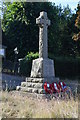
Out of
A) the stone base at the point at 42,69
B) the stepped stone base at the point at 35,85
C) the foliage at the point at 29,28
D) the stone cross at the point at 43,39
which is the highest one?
the foliage at the point at 29,28

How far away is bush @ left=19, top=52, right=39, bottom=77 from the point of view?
16.3 metres

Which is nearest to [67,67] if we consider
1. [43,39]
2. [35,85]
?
[43,39]

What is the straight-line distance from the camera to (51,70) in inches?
340

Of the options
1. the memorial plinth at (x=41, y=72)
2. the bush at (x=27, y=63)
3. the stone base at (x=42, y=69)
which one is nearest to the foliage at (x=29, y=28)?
the bush at (x=27, y=63)

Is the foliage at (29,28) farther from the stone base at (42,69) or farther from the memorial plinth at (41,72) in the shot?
the stone base at (42,69)

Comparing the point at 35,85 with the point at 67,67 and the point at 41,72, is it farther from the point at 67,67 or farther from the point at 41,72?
the point at 67,67

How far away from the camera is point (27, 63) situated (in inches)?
650

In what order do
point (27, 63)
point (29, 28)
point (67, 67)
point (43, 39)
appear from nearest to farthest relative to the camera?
point (43, 39) → point (27, 63) → point (67, 67) → point (29, 28)

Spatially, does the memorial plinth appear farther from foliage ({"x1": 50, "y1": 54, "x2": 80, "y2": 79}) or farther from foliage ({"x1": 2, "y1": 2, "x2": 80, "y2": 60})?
foliage ({"x1": 2, "y1": 2, "x2": 80, "y2": 60})

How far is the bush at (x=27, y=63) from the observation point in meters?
16.3

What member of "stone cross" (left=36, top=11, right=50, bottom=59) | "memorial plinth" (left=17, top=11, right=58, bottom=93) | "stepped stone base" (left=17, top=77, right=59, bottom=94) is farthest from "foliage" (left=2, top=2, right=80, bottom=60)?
"stepped stone base" (left=17, top=77, right=59, bottom=94)

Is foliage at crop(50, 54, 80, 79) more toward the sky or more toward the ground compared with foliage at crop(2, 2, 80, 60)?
more toward the ground

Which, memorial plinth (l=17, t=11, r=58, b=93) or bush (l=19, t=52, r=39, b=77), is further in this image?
bush (l=19, t=52, r=39, b=77)

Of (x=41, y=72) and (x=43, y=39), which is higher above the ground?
(x=43, y=39)
